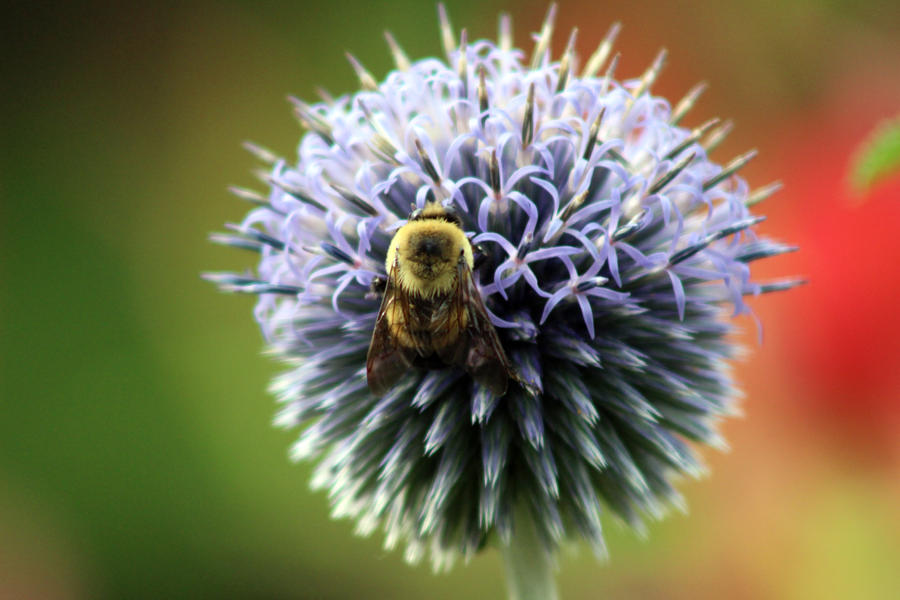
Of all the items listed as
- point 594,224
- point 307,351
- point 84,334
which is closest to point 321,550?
point 84,334

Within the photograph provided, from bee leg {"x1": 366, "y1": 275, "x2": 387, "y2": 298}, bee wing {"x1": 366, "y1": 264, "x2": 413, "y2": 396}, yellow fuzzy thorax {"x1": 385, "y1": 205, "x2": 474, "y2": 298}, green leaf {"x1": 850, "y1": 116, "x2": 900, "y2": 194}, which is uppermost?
green leaf {"x1": 850, "y1": 116, "x2": 900, "y2": 194}

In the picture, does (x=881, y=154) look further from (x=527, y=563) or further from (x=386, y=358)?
(x=527, y=563)

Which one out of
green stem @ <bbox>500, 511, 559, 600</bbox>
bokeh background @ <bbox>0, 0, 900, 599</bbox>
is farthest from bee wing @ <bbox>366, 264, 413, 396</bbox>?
bokeh background @ <bbox>0, 0, 900, 599</bbox>

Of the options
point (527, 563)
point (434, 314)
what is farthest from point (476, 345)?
point (527, 563)

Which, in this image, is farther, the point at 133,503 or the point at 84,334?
the point at 84,334

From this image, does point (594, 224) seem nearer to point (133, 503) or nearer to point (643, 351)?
point (643, 351)

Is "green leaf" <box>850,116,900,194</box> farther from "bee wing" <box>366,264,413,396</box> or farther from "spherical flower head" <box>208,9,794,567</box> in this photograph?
"bee wing" <box>366,264,413,396</box>
